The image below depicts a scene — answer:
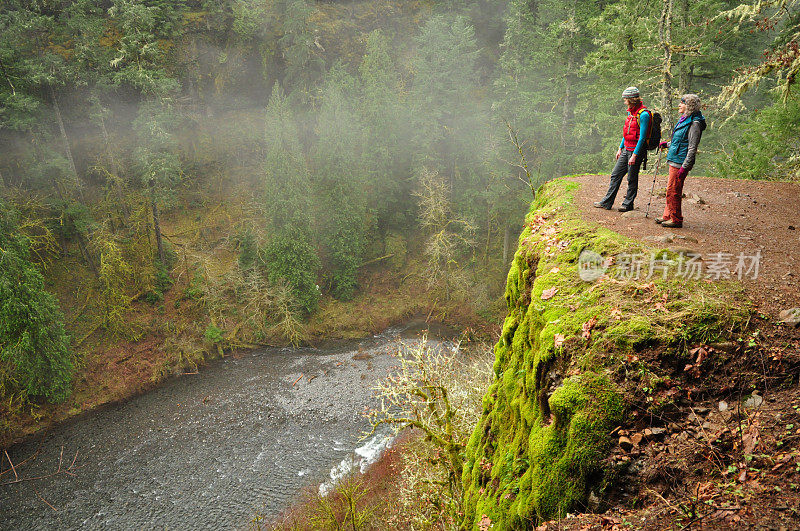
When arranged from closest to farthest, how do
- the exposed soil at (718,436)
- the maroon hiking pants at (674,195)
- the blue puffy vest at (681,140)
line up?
the exposed soil at (718,436) < the blue puffy vest at (681,140) < the maroon hiking pants at (674,195)

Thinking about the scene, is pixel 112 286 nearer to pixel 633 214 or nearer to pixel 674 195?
pixel 633 214

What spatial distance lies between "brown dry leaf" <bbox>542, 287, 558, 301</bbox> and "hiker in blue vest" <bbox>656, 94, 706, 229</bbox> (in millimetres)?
2584

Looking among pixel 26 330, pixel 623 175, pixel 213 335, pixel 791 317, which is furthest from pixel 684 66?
pixel 26 330

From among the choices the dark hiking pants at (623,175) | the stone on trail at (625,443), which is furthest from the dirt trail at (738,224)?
the stone on trail at (625,443)

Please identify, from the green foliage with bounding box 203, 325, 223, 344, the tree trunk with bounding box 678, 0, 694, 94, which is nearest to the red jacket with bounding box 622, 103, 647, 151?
the tree trunk with bounding box 678, 0, 694, 94

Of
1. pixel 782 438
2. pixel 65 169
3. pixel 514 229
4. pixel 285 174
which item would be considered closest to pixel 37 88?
pixel 65 169

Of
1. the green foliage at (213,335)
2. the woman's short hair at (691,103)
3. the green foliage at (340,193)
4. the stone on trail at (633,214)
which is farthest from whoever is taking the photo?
the green foliage at (340,193)

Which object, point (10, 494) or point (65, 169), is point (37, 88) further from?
point (10, 494)

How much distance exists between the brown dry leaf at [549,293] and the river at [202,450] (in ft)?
22.9

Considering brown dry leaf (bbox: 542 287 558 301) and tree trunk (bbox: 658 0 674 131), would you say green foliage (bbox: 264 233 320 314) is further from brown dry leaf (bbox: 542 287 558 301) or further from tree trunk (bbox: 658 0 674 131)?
brown dry leaf (bbox: 542 287 558 301)

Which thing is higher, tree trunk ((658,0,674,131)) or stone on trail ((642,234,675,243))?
tree trunk ((658,0,674,131))

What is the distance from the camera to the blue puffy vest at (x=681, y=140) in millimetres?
6426

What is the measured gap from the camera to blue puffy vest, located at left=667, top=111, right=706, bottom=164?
6426mm

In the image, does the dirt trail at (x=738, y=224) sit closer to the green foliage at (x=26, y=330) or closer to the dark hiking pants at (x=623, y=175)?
the dark hiking pants at (x=623, y=175)
